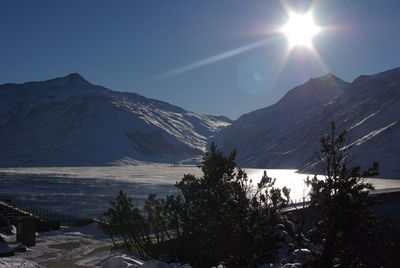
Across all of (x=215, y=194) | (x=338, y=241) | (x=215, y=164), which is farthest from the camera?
(x=215, y=164)

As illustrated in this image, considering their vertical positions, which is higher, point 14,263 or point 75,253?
point 14,263

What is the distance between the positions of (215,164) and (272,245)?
489 cm

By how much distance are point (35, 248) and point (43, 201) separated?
47.7 metres

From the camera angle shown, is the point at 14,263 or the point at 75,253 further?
the point at 75,253

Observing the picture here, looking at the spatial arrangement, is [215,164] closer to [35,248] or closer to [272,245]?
[272,245]

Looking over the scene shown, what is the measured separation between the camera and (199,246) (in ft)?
62.0

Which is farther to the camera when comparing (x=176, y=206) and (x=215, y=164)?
(x=176, y=206)

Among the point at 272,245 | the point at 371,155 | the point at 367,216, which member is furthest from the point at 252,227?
the point at 371,155

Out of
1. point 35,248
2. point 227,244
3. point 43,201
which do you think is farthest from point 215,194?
point 43,201

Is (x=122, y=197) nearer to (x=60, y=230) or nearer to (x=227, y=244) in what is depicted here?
(x=227, y=244)

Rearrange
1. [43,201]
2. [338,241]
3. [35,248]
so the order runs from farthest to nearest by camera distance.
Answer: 1. [43,201]
2. [35,248]
3. [338,241]

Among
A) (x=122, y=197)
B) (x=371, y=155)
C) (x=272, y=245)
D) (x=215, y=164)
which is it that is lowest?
(x=272, y=245)

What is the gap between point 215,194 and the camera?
720 inches

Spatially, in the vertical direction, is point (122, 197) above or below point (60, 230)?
above
